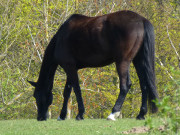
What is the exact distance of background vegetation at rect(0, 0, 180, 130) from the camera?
19922 millimetres

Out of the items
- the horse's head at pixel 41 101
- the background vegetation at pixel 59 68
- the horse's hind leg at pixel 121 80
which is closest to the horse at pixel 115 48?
the horse's hind leg at pixel 121 80

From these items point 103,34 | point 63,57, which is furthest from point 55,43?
point 103,34

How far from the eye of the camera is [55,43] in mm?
11000

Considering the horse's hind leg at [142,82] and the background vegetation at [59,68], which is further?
the background vegetation at [59,68]

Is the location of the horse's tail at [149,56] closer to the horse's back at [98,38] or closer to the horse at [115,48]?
the horse at [115,48]

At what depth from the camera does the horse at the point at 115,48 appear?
9414 mm

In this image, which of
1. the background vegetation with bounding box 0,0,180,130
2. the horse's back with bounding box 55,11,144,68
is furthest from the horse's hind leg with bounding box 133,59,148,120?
the background vegetation with bounding box 0,0,180,130

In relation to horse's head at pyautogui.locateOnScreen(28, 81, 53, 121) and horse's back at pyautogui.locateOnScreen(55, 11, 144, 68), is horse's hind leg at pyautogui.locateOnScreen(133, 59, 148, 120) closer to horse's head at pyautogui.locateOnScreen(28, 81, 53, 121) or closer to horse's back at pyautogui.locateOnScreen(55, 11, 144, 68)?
horse's back at pyautogui.locateOnScreen(55, 11, 144, 68)

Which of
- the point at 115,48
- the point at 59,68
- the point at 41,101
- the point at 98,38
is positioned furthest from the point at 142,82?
the point at 59,68

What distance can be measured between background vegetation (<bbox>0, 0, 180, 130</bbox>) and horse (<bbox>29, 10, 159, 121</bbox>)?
8.37 m

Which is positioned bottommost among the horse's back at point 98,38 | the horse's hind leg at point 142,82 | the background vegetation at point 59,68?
the background vegetation at point 59,68

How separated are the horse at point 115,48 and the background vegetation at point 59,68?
27.5 ft

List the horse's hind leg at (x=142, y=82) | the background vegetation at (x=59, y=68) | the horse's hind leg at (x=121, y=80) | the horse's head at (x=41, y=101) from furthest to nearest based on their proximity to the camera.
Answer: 1. the background vegetation at (x=59, y=68)
2. the horse's head at (x=41, y=101)
3. the horse's hind leg at (x=142, y=82)
4. the horse's hind leg at (x=121, y=80)

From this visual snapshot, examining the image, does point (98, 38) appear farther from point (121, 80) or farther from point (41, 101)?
point (41, 101)
